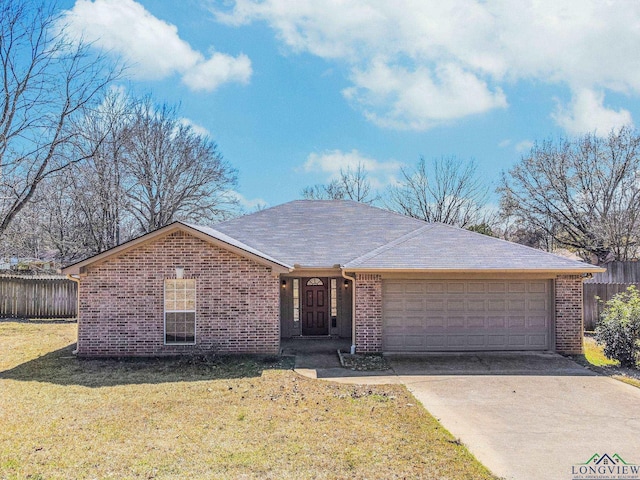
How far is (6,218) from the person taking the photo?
1462 cm

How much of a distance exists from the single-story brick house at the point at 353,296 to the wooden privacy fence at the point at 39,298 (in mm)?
8431

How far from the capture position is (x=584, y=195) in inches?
952

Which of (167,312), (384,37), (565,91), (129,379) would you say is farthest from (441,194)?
(129,379)

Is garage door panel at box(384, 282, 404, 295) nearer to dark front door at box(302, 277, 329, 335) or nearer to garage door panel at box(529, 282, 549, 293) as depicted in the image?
dark front door at box(302, 277, 329, 335)

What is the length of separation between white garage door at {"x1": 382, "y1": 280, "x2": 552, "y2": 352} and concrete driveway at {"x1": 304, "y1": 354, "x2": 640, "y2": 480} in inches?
19.8

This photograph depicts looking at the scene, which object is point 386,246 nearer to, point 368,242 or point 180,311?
point 368,242

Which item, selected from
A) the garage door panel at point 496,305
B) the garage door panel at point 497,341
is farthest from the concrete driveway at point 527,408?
the garage door panel at point 496,305

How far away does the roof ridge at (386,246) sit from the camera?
447 inches

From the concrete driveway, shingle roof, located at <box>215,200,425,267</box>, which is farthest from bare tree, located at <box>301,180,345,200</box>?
the concrete driveway

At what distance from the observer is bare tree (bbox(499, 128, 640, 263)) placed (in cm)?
2291

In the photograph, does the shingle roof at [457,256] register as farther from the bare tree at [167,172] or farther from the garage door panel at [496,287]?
the bare tree at [167,172]

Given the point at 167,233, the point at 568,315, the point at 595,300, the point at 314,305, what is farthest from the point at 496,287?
the point at 167,233

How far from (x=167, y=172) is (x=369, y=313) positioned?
60.4 feet

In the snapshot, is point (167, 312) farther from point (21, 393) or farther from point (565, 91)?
point (565, 91)
